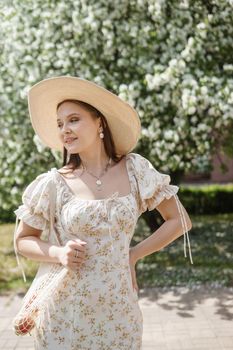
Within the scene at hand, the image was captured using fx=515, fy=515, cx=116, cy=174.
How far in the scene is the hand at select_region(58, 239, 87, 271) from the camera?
2.04 meters

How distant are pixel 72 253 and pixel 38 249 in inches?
7.0

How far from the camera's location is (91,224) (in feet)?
6.98

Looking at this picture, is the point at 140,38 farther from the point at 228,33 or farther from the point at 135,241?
the point at 135,241

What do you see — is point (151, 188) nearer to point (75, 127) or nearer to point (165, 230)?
point (165, 230)

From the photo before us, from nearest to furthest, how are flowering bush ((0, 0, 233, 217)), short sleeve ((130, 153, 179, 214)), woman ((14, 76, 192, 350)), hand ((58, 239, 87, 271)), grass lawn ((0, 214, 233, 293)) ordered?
hand ((58, 239, 87, 271)) → woman ((14, 76, 192, 350)) → short sleeve ((130, 153, 179, 214)) → flowering bush ((0, 0, 233, 217)) → grass lawn ((0, 214, 233, 293))

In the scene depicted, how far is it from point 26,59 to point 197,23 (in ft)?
7.82

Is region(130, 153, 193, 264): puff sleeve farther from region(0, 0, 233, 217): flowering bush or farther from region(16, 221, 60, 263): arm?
region(0, 0, 233, 217): flowering bush

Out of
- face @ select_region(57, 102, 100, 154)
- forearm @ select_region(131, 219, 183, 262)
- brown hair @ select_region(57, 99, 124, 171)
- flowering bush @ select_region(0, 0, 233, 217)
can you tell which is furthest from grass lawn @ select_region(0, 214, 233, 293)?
face @ select_region(57, 102, 100, 154)

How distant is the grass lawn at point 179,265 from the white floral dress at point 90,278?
4606 millimetres

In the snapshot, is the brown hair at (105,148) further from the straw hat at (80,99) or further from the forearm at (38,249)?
the forearm at (38,249)

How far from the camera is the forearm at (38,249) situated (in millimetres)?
2115

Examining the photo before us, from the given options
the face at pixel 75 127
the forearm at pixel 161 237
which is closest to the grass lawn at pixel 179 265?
the forearm at pixel 161 237

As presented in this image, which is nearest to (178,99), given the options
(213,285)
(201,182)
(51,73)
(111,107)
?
(51,73)

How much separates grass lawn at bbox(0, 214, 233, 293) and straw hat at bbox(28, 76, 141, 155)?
14.9 ft
